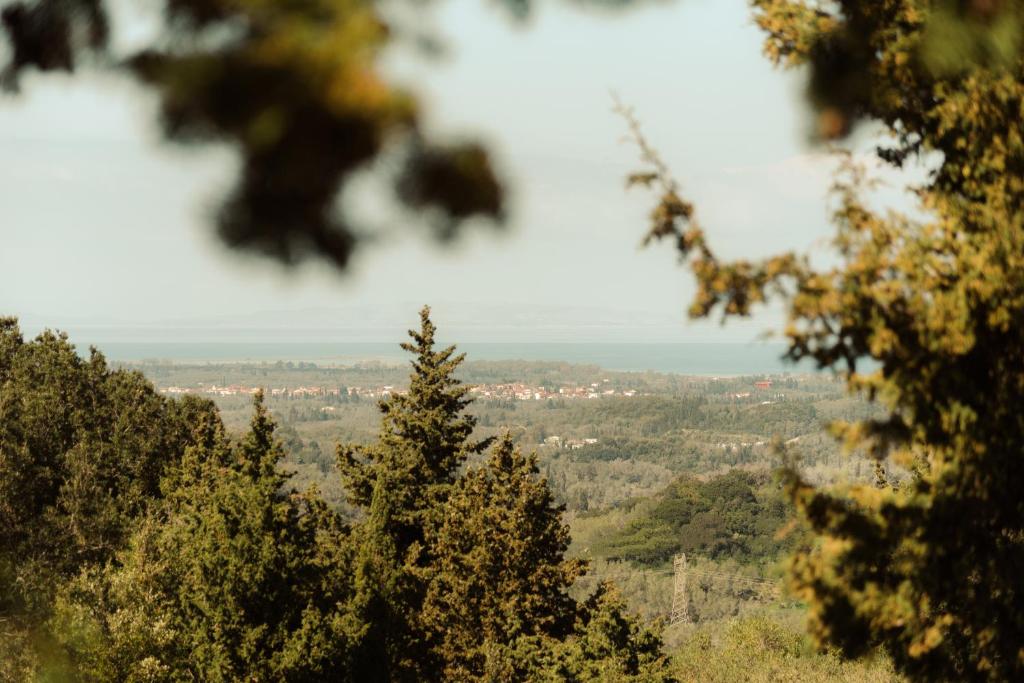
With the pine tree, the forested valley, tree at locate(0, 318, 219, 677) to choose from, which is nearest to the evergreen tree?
the forested valley

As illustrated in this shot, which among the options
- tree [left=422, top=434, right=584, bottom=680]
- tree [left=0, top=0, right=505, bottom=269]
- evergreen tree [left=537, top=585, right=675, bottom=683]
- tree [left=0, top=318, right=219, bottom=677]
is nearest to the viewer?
tree [left=0, top=0, right=505, bottom=269]

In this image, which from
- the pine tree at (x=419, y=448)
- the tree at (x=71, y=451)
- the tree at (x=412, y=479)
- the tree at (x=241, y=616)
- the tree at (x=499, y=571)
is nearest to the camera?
the tree at (x=241, y=616)

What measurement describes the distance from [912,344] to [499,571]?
55.8 ft

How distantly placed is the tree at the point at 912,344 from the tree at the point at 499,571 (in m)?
15.2

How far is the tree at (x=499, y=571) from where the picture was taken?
21.8m

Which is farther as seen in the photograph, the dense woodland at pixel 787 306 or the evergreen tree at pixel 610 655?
the evergreen tree at pixel 610 655

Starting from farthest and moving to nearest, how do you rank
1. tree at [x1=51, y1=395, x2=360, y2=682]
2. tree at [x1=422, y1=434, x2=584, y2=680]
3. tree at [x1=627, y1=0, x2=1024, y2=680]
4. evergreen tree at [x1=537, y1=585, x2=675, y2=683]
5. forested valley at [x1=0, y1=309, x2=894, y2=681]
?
tree at [x1=422, y1=434, x2=584, y2=680] < evergreen tree at [x1=537, y1=585, x2=675, y2=683] < forested valley at [x1=0, y1=309, x2=894, y2=681] < tree at [x1=51, y1=395, x2=360, y2=682] < tree at [x1=627, y1=0, x2=1024, y2=680]

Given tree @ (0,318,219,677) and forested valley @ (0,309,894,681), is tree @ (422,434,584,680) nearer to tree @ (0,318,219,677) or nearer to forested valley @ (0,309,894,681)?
forested valley @ (0,309,894,681)

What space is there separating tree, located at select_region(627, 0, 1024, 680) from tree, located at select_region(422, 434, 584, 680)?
1521 cm

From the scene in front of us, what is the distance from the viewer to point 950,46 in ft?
14.9

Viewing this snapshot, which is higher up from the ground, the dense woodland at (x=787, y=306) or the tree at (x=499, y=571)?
the dense woodland at (x=787, y=306)

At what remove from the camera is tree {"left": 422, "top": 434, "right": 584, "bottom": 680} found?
21.8 meters

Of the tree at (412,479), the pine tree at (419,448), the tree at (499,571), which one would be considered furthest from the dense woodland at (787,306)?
the pine tree at (419,448)

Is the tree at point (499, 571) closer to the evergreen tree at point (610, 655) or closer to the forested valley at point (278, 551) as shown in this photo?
the forested valley at point (278, 551)
